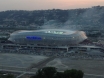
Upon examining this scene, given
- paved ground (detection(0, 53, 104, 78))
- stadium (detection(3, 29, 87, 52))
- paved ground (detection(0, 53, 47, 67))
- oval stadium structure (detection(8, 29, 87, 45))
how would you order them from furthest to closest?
1. oval stadium structure (detection(8, 29, 87, 45))
2. stadium (detection(3, 29, 87, 52))
3. paved ground (detection(0, 53, 47, 67))
4. paved ground (detection(0, 53, 104, 78))

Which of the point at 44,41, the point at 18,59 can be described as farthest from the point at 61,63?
the point at 44,41

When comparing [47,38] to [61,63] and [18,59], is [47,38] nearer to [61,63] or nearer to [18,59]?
[18,59]

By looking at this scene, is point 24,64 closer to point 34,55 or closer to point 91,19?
point 34,55

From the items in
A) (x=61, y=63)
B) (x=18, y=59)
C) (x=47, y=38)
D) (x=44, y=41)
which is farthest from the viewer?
(x=44, y=41)

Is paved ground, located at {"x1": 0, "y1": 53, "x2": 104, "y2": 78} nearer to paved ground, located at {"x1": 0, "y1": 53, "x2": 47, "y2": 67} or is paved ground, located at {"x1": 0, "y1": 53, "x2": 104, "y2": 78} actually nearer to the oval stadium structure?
paved ground, located at {"x1": 0, "y1": 53, "x2": 47, "y2": 67}

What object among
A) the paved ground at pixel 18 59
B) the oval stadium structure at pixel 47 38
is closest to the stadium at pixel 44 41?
the oval stadium structure at pixel 47 38

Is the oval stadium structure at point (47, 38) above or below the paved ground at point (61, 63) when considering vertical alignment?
above

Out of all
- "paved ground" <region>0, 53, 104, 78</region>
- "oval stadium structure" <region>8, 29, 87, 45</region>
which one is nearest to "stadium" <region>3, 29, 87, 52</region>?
"oval stadium structure" <region>8, 29, 87, 45</region>

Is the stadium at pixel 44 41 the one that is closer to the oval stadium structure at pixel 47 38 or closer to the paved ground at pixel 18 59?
the oval stadium structure at pixel 47 38

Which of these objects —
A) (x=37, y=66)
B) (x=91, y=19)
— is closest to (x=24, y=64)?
(x=37, y=66)

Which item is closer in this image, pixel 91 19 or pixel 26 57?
pixel 26 57

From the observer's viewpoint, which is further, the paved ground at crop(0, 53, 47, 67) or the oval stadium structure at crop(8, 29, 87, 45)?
the oval stadium structure at crop(8, 29, 87, 45)
